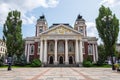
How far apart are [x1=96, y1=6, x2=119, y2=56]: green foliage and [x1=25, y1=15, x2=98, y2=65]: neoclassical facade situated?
842 inches

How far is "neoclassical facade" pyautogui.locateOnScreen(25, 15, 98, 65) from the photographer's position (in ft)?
170

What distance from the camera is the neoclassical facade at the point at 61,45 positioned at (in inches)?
2045

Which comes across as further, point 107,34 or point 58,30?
point 58,30

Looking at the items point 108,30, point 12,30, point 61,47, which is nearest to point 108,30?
point 108,30

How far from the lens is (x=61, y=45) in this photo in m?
55.4

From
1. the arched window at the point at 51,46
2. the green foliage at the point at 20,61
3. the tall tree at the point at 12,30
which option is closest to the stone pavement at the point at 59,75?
the tall tree at the point at 12,30

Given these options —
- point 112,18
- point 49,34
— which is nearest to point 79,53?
point 49,34

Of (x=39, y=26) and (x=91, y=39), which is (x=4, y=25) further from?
(x=91, y=39)

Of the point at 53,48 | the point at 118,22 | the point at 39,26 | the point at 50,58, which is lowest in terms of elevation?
the point at 50,58

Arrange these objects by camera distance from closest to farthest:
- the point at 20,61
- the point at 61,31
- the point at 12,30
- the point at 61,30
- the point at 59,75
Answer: the point at 59,75
the point at 12,30
the point at 20,61
the point at 61,31
the point at 61,30

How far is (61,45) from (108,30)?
2700 cm

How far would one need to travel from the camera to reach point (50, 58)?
5528cm

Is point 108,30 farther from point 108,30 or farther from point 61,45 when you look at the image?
point 61,45

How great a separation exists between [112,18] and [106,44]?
5.09m
